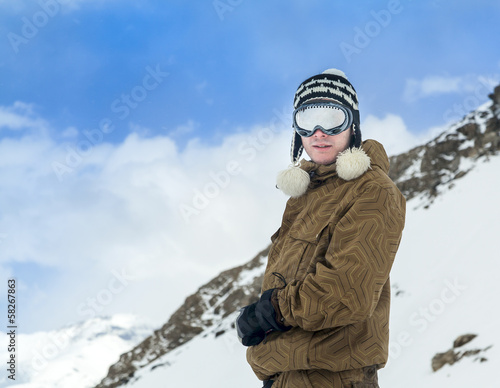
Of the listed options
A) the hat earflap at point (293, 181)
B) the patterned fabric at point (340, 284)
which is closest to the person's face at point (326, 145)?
the hat earflap at point (293, 181)

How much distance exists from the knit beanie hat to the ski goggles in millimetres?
53

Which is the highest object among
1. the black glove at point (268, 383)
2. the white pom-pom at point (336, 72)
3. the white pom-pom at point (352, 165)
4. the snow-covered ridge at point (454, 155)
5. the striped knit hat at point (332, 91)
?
the snow-covered ridge at point (454, 155)

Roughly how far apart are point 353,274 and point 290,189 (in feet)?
2.23

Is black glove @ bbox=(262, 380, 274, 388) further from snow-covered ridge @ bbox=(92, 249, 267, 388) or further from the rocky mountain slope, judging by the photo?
the rocky mountain slope

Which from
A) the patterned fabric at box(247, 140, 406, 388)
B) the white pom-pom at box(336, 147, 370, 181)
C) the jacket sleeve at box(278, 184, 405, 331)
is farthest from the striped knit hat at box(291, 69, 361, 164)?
the jacket sleeve at box(278, 184, 405, 331)

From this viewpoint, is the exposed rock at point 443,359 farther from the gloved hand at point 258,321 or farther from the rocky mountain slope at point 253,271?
the rocky mountain slope at point 253,271

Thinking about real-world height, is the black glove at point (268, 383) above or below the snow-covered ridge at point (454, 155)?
below

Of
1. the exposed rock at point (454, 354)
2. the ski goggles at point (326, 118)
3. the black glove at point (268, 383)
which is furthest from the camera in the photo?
the exposed rock at point (454, 354)

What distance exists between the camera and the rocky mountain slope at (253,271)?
24.0m

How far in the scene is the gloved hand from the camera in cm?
219

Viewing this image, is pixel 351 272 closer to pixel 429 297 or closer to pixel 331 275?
pixel 331 275

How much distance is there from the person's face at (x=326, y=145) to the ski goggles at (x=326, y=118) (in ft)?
0.09

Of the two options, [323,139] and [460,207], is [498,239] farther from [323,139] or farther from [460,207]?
[323,139]

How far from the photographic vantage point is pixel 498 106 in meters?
28.1
